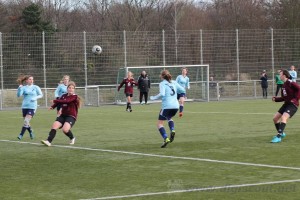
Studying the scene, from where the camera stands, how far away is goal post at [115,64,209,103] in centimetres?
4019

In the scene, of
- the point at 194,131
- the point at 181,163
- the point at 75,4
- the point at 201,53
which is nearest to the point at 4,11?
the point at 75,4

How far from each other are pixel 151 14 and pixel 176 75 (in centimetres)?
2569

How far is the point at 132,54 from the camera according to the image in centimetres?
4109

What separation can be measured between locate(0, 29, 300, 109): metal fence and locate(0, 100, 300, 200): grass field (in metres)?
18.5

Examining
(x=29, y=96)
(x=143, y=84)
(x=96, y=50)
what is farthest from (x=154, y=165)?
(x=96, y=50)

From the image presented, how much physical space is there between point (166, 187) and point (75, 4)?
6214 centimetres

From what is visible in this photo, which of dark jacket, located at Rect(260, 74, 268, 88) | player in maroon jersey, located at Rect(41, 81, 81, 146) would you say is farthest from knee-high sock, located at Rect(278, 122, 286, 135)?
dark jacket, located at Rect(260, 74, 268, 88)

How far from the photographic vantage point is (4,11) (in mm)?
61500

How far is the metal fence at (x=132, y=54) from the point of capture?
37688 millimetres

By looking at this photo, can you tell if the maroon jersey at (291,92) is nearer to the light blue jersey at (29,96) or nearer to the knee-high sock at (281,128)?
the knee-high sock at (281,128)

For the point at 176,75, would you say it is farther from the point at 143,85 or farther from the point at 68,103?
the point at 68,103

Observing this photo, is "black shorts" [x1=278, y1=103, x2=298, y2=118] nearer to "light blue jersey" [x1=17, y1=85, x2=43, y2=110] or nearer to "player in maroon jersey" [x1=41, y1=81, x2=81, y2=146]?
"player in maroon jersey" [x1=41, y1=81, x2=81, y2=146]

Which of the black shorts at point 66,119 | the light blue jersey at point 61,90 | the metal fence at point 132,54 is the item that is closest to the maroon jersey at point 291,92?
the black shorts at point 66,119

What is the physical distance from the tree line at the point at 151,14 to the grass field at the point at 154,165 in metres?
41.3
